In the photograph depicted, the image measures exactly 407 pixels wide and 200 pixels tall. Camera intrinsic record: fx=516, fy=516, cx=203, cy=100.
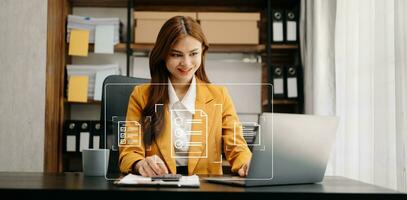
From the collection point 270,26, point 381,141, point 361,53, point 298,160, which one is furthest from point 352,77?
point 298,160

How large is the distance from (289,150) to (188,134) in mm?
254

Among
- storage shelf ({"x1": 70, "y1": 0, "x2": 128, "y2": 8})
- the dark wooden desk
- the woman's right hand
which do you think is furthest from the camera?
storage shelf ({"x1": 70, "y1": 0, "x2": 128, "y2": 8})

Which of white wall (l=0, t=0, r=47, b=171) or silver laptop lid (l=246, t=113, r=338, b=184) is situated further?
white wall (l=0, t=0, r=47, b=171)

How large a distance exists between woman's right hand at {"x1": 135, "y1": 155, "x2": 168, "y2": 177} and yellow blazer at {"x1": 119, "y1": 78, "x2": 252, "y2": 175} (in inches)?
0.5

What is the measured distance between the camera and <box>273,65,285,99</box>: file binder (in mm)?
3311

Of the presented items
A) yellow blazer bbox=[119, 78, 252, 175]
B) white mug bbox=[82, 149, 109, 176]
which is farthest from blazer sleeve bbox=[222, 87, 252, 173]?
white mug bbox=[82, 149, 109, 176]

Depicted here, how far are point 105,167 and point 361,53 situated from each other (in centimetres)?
151

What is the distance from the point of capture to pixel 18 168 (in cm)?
313

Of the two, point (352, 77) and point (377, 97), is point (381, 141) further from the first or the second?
point (352, 77)

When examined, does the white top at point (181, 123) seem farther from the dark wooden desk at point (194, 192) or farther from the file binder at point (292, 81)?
the file binder at point (292, 81)

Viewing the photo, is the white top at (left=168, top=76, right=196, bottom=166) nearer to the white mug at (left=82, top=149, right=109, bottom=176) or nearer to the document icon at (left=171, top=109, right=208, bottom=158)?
the document icon at (left=171, top=109, right=208, bottom=158)

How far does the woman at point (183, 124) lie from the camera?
1302 mm

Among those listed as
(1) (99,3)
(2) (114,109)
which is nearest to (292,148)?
(2) (114,109)

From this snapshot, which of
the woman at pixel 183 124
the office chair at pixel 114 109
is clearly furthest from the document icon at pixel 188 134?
the office chair at pixel 114 109
